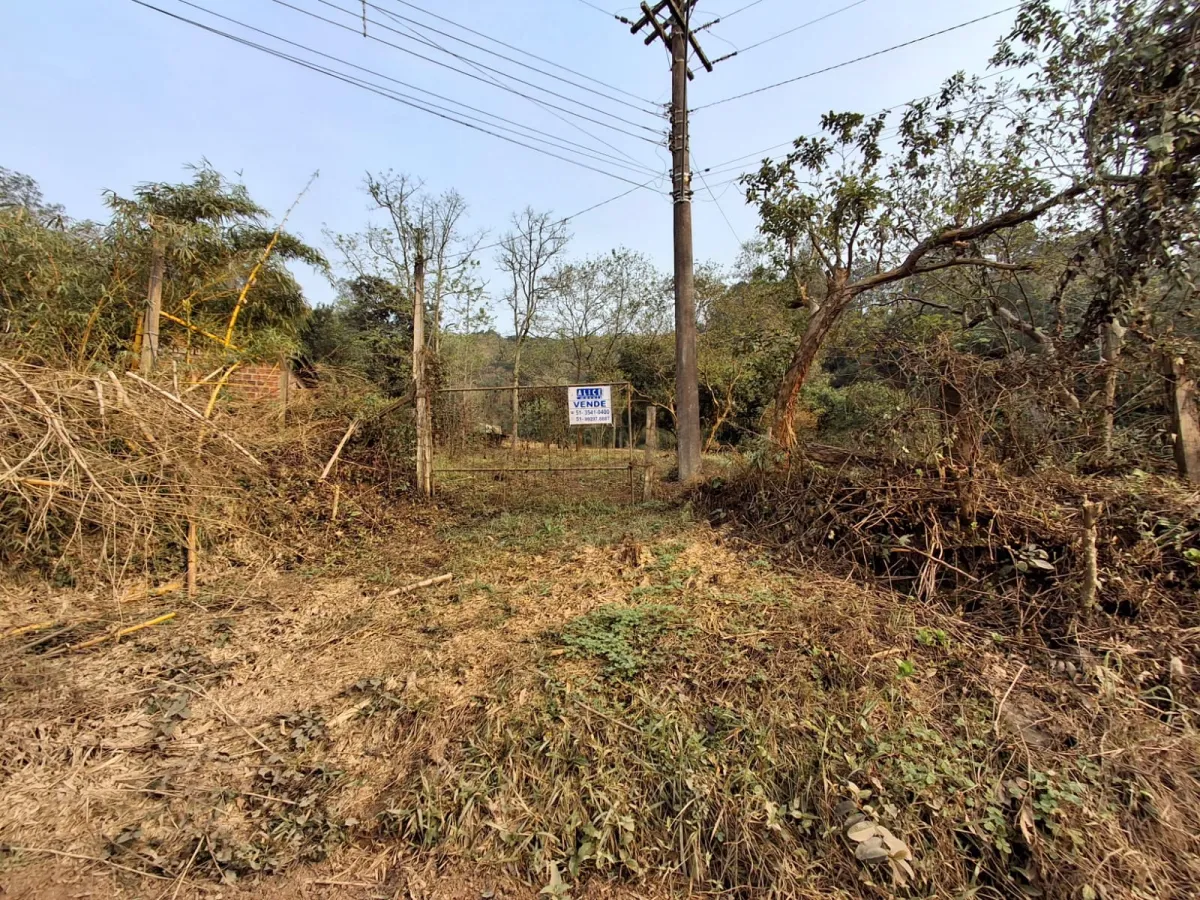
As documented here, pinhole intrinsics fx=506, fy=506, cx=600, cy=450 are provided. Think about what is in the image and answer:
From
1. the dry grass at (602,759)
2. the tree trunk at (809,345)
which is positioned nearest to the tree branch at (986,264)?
the tree trunk at (809,345)

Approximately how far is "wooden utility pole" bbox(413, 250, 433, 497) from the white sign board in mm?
1714

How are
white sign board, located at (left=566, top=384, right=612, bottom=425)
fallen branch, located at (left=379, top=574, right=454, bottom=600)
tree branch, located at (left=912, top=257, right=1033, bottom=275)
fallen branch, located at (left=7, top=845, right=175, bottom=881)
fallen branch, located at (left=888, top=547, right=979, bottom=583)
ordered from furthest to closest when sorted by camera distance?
white sign board, located at (left=566, top=384, right=612, bottom=425) → tree branch, located at (left=912, top=257, right=1033, bottom=275) → fallen branch, located at (left=379, top=574, right=454, bottom=600) → fallen branch, located at (left=888, top=547, right=979, bottom=583) → fallen branch, located at (left=7, top=845, right=175, bottom=881)

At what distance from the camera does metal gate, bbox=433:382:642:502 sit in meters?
6.26

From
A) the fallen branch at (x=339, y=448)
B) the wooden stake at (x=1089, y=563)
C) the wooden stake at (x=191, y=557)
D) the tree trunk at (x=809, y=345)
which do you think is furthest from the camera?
the tree trunk at (x=809, y=345)

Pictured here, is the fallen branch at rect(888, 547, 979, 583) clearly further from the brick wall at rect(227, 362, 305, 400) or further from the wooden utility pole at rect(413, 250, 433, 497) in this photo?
the brick wall at rect(227, 362, 305, 400)

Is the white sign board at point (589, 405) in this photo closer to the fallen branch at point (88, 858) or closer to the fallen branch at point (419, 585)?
the fallen branch at point (419, 585)

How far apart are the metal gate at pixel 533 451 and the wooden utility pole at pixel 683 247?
1.00 metres

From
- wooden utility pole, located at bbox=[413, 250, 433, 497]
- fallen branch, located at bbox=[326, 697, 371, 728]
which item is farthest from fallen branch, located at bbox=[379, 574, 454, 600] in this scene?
wooden utility pole, located at bbox=[413, 250, 433, 497]

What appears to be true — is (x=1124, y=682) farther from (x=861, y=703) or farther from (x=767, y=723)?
(x=767, y=723)

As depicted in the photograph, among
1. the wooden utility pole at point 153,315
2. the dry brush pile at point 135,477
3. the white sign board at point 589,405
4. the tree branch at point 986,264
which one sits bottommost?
the dry brush pile at point 135,477

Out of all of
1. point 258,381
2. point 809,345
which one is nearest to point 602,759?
point 258,381

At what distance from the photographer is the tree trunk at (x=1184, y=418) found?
3119 millimetres

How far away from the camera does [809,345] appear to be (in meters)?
6.77

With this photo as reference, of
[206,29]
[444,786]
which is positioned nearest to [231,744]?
[444,786]
